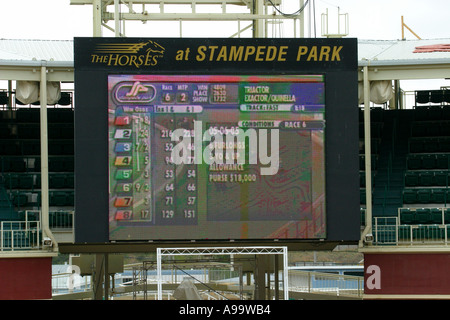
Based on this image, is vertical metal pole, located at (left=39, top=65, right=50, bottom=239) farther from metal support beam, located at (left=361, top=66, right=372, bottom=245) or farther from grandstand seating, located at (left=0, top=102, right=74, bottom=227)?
metal support beam, located at (left=361, top=66, right=372, bottom=245)

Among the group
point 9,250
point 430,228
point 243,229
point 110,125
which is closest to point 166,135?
point 110,125

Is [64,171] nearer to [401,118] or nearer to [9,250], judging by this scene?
[9,250]

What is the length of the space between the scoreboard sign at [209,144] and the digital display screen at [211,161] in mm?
22

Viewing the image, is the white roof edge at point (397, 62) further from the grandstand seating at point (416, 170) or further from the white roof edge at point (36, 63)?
the white roof edge at point (36, 63)

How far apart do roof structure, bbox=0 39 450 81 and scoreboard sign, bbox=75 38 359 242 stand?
1361mm

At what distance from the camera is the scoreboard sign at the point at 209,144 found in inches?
898

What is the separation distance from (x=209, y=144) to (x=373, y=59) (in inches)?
189

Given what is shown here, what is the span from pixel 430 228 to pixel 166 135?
7.34 m

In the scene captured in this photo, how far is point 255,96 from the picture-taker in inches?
907

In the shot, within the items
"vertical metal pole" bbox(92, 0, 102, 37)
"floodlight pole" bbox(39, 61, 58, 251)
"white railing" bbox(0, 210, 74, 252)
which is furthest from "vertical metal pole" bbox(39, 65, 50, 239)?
"vertical metal pole" bbox(92, 0, 102, 37)

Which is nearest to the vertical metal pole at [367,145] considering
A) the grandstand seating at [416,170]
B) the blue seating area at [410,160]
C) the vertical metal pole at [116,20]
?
the grandstand seating at [416,170]
